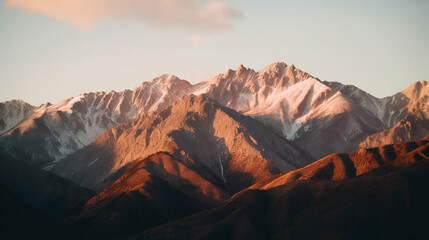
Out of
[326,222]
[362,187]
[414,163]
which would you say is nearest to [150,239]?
[326,222]

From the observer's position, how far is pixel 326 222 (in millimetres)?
183875

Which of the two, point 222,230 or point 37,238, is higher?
point 37,238

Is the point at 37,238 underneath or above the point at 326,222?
above

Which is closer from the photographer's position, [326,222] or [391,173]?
[326,222]

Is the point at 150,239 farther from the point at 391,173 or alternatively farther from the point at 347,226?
the point at 391,173

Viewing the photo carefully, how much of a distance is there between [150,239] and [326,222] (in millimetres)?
49802

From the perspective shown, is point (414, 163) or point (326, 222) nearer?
point (326, 222)

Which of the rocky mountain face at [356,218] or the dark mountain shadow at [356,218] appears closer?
the dark mountain shadow at [356,218]

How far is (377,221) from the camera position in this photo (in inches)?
6973

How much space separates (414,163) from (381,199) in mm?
21735

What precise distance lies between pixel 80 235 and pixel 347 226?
74200mm

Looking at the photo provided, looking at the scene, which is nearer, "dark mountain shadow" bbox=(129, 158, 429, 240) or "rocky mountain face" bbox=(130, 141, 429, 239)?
"dark mountain shadow" bbox=(129, 158, 429, 240)

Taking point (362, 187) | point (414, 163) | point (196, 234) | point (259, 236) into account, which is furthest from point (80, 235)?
point (414, 163)

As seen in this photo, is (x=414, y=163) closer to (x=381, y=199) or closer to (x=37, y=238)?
(x=381, y=199)
